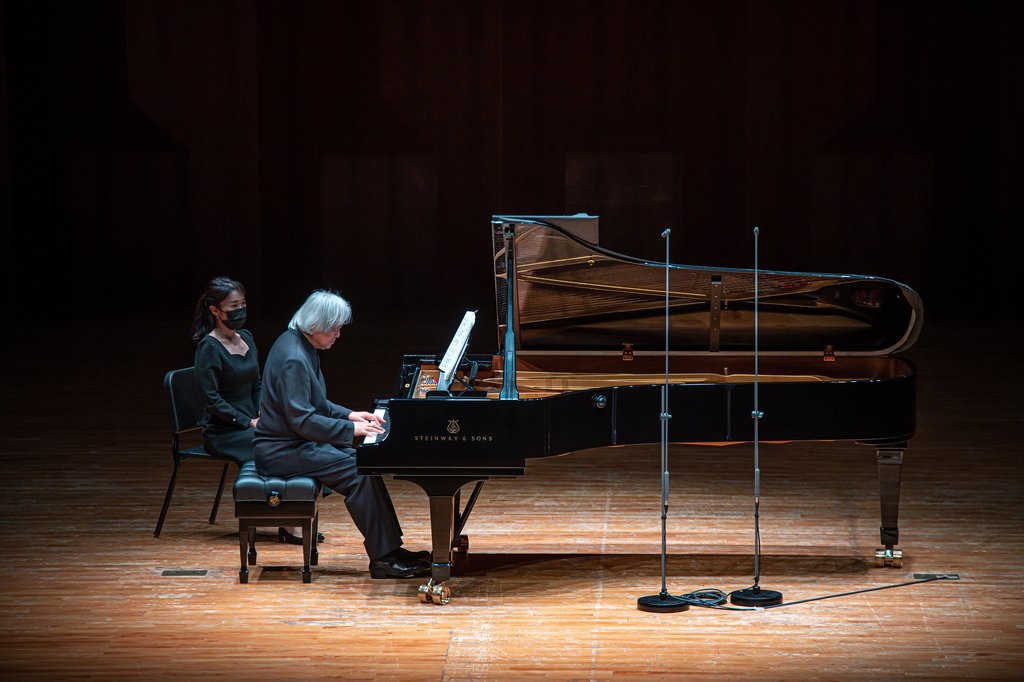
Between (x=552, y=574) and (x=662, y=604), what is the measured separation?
0.56m

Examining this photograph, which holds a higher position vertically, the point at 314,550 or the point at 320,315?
the point at 320,315

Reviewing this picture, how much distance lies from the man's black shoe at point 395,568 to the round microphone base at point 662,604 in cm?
81

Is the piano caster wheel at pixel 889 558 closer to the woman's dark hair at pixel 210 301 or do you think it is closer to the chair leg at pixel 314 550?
the chair leg at pixel 314 550

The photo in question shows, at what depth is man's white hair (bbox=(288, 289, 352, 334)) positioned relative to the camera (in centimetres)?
427

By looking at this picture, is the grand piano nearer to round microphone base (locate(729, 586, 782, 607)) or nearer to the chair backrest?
round microphone base (locate(729, 586, 782, 607))

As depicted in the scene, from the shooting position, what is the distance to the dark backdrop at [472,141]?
12.3 meters

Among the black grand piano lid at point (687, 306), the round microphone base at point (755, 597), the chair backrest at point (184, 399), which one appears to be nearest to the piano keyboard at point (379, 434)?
the black grand piano lid at point (687, 306)

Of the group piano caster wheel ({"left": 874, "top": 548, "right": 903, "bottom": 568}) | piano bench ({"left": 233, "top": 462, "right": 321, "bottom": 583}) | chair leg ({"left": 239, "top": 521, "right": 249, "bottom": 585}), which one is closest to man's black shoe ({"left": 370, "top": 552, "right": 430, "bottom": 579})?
piano bench ({"left": 233, "top": 462, "right": 321, "bottom": 583})

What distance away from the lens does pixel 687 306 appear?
4992 mm

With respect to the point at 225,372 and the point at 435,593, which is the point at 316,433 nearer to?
the point at 435,593

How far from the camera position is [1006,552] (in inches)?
186

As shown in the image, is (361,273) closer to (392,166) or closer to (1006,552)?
(392,166)

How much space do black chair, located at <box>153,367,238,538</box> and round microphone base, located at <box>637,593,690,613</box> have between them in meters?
1.81

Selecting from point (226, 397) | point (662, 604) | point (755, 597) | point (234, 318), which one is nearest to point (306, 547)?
point (226, 397)
